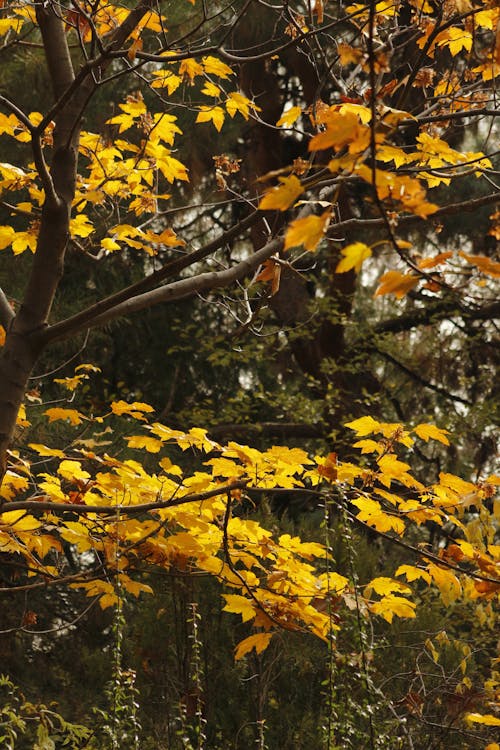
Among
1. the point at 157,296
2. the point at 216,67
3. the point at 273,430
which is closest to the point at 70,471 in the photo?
the point at 157,296

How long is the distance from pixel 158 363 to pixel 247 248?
1.28 meters

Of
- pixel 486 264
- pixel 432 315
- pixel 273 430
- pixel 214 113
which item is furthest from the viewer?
pixel 432 315

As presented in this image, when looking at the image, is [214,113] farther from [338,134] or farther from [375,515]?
[338,134]

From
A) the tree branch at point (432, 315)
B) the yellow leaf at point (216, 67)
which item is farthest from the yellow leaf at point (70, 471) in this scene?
the tree branch at point (432, 315)

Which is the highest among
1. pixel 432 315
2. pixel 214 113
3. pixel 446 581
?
pixel 432 315

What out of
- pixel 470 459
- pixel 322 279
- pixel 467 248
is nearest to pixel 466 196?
pixel 467 248

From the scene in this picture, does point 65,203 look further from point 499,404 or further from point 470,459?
point 470,459

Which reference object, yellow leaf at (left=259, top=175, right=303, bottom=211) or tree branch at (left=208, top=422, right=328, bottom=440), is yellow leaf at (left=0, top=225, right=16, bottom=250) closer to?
yellow leaf at (left=259, top=175, right=303, bottom=211)

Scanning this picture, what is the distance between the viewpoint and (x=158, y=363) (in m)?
7.02

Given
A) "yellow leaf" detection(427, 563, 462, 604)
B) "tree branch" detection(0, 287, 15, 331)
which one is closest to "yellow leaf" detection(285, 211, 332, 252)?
"tree branch" detection(0, 287, 15, 331)

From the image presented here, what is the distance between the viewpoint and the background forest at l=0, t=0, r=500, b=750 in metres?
2.09

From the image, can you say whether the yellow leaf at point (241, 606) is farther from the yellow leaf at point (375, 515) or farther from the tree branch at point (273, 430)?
the tree branch at point (273, 430)

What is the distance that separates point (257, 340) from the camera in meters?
6.78

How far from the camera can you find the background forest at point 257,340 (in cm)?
209
